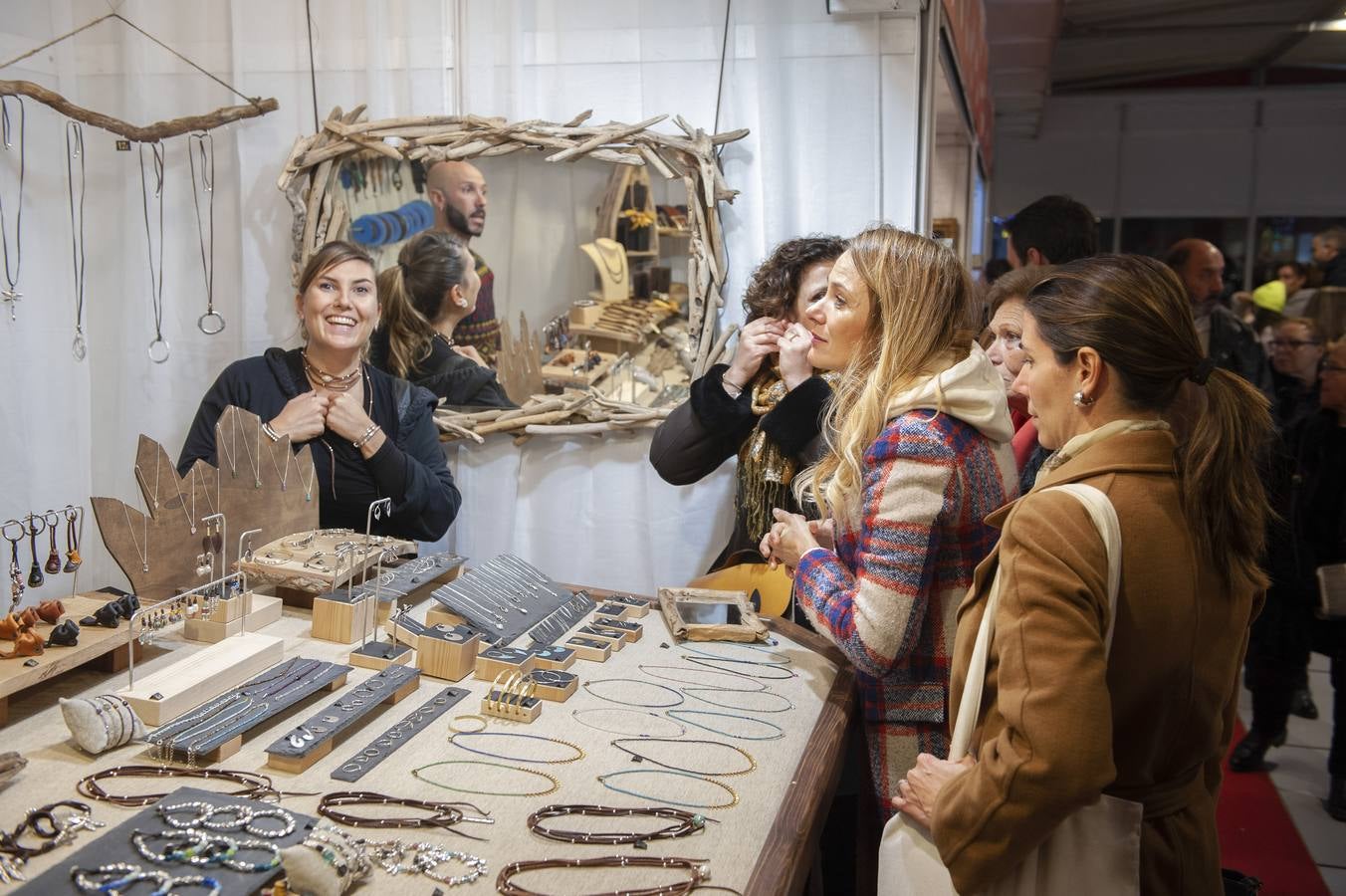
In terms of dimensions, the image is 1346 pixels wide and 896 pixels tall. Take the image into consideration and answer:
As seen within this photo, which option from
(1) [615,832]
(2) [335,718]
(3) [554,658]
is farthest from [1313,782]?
(2) [335,718]

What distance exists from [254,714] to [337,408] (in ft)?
4.49

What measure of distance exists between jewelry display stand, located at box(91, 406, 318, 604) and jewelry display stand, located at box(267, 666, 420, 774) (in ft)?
1.97

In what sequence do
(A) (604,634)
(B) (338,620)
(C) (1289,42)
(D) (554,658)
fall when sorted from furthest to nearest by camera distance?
1. (C) (1289,42)
2. (A) (604,634)
3. (B) (338,620)
4. (D) (554,658)

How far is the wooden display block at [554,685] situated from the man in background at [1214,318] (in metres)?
3.49

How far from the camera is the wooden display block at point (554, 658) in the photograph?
7.09 ft

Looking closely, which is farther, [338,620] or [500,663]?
[338,620]

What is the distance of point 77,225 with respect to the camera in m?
3.60

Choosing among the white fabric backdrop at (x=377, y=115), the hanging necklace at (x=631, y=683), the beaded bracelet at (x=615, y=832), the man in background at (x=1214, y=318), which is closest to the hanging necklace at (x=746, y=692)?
the hanging necklace at (x=631, y=683)

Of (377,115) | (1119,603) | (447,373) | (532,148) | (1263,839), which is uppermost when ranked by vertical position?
(377,115)

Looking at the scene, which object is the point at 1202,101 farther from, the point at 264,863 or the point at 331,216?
the point at 264,863

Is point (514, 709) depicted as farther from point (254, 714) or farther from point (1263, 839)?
point (1263, 839)

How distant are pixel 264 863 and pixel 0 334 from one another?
2653 mm

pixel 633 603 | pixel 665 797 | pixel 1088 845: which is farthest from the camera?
pixel 633 603

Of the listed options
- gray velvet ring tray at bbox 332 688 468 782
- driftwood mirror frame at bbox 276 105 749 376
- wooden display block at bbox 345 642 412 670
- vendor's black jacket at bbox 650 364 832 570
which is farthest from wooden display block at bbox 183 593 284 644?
driftwood mirror frame at bbox 276 105 749 376
